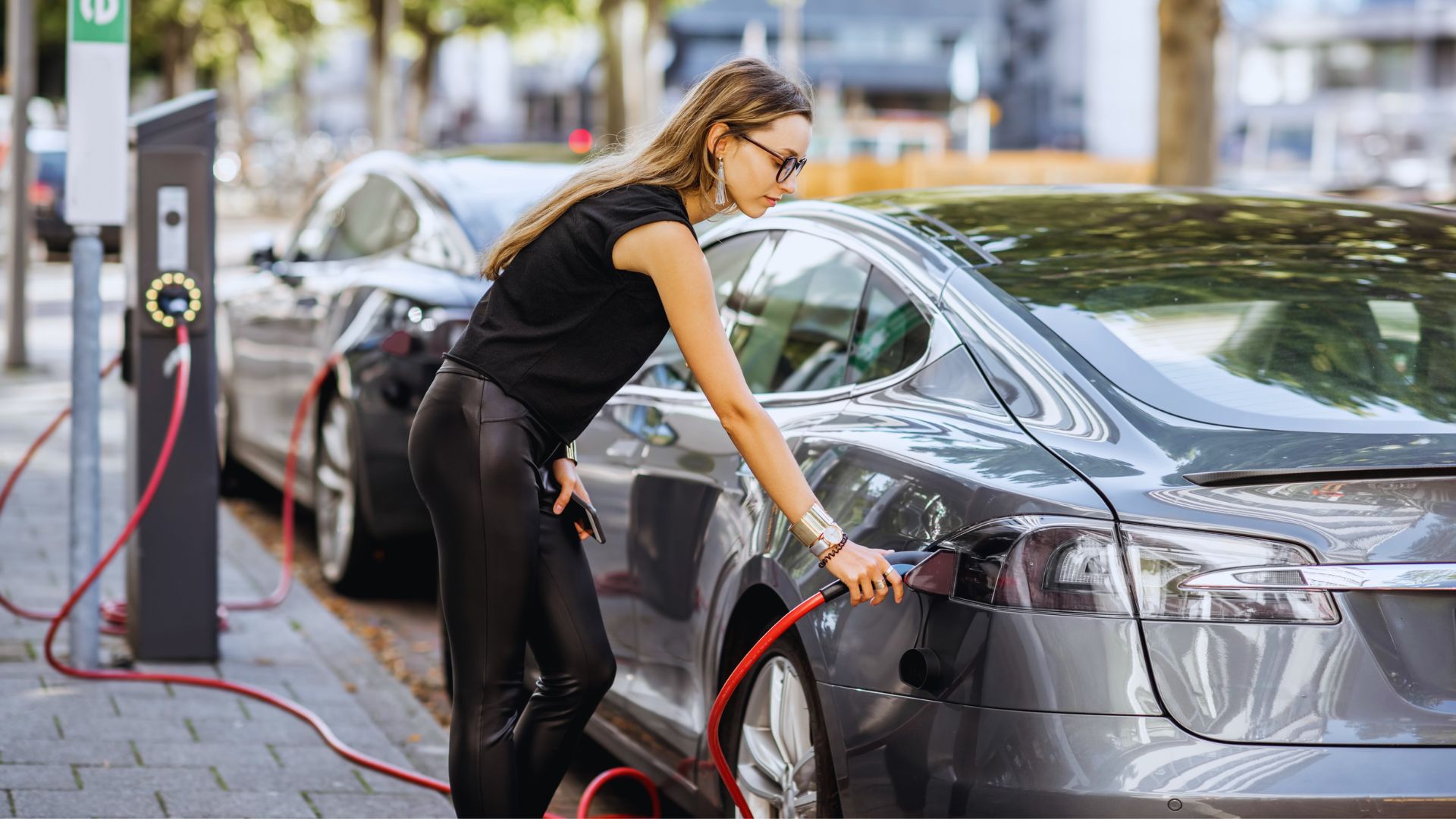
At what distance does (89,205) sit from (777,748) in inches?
111

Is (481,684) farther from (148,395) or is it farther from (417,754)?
(148,395)

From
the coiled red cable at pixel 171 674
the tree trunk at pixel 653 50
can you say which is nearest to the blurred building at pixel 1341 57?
the tree trunk at pixel 653 50

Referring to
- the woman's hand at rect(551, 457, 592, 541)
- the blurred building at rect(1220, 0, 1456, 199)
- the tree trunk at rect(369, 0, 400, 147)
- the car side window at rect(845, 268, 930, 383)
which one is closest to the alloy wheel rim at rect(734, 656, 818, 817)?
the woman's hand at rect(551, 457, 592, 541)

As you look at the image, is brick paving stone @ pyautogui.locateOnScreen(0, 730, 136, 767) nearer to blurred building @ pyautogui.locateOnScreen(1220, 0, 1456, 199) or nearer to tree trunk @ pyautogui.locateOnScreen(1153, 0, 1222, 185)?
tree trunk @ pyautogui.locateOnScreen(1153, 0, 1222, 185)

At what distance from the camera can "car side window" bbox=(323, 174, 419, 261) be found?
24.0 feet

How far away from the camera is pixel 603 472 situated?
4355mm


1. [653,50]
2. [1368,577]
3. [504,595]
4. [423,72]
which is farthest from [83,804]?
[423,72]

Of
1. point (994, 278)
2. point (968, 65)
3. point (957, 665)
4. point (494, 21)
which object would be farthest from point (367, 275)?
point (494, 21)

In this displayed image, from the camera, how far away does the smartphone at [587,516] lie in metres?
3.27

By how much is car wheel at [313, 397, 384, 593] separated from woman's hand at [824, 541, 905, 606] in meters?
4.10

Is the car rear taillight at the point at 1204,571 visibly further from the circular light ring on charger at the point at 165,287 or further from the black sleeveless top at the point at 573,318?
the circular light ring on charger at the point at 165,287

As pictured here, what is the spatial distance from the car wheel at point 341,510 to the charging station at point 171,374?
1174 millimetres

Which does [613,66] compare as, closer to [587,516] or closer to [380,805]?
[380,805]

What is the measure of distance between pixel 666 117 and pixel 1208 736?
54.7 inches
